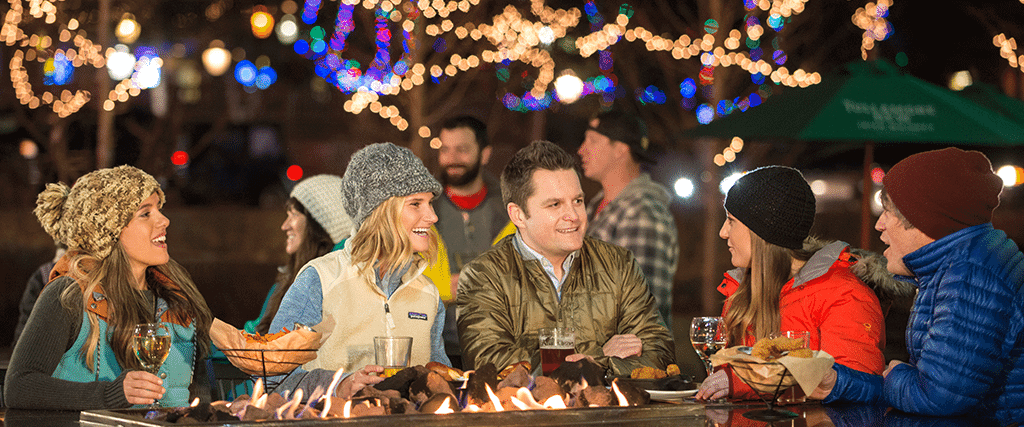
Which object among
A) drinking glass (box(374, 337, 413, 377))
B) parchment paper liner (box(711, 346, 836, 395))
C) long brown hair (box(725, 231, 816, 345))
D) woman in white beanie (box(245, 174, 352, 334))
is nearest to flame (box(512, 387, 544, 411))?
drinking glass (box(374, 337, 413, 377))

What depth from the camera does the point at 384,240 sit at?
385 cm

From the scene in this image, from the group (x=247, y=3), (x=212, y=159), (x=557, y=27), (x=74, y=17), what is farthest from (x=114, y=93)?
(x=212, y=159)

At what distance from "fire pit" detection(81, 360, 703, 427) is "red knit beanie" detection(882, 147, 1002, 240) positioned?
3.10 feet

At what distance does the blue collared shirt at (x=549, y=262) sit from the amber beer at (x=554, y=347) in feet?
1.92

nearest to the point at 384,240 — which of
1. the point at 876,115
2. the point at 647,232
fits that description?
the point at 647,232

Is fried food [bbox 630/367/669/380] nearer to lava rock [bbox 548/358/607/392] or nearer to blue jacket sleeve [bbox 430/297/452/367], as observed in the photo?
lava rock [bbox 548/358/607/392]

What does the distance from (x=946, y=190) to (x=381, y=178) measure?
200 cm

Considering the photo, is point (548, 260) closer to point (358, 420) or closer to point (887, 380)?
point (887, 380)

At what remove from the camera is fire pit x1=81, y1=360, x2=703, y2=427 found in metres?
2.53

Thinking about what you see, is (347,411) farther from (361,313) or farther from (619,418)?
(361,313)

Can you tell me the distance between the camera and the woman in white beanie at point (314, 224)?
561 centimetres

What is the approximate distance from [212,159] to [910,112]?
18.6m

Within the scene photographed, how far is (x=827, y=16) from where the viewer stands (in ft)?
49.0

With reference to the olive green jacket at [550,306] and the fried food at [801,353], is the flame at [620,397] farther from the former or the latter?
the olive green jacket at [550,306]
